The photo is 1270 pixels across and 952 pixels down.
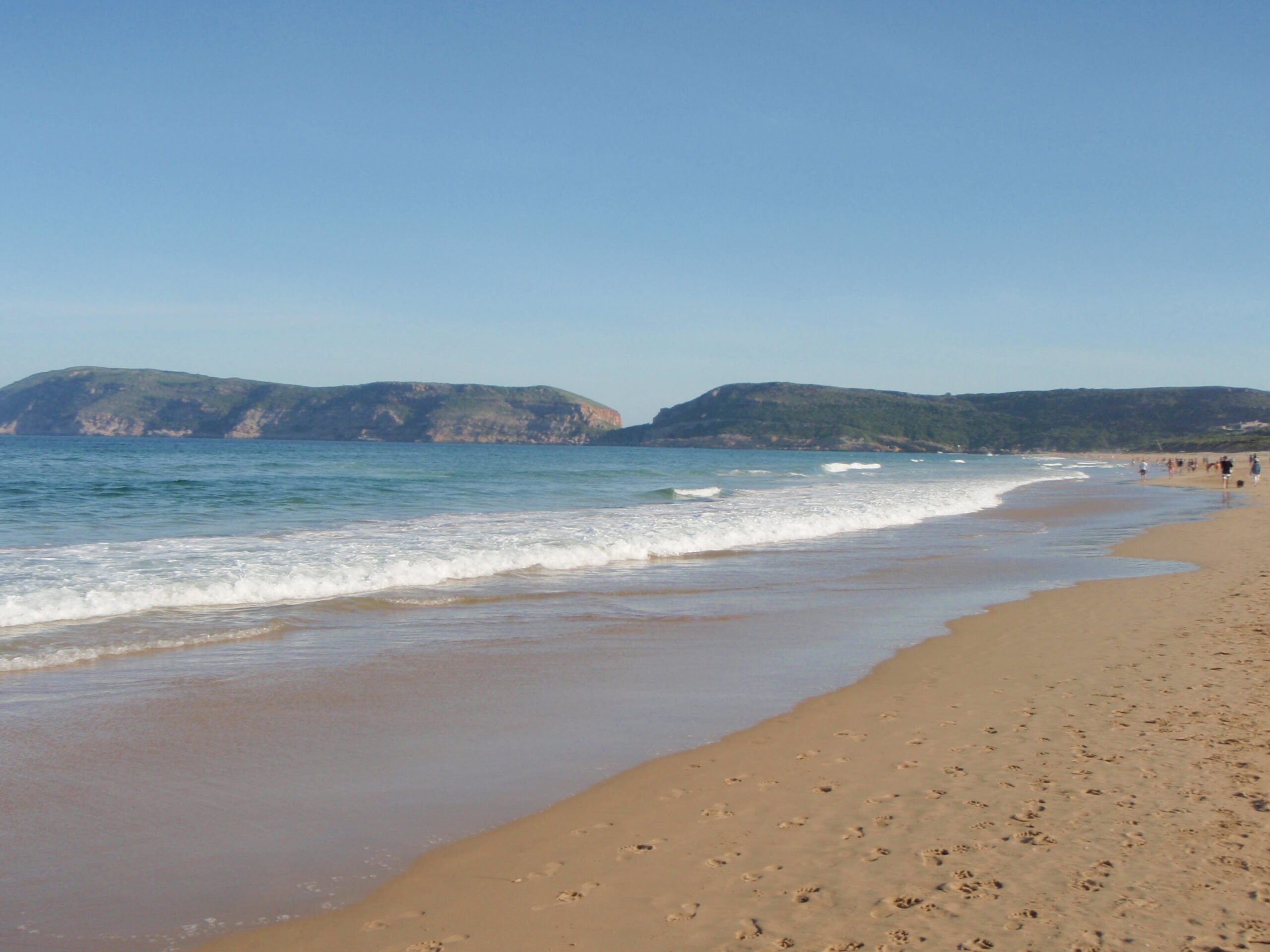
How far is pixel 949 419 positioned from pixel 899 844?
545 ft

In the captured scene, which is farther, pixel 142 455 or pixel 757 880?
pixel 142 455

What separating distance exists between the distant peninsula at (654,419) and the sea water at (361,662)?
411 ft

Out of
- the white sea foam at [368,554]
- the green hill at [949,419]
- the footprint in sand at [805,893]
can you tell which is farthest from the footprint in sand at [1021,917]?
the green hill at [949,419]

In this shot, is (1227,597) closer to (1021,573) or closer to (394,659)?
(1021,573)

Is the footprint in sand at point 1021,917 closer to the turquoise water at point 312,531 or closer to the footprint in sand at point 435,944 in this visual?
the footprint in sand at point 435,944

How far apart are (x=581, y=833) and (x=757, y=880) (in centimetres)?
95

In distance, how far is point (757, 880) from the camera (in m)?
3.70

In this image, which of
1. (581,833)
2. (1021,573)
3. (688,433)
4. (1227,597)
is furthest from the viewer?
(688,433)

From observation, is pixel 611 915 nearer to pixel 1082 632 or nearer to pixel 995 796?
pixel 995 796

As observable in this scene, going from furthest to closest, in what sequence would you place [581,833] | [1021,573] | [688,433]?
[688,433] → [1021,573] → [581,833]

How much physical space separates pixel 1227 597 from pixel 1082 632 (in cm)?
338

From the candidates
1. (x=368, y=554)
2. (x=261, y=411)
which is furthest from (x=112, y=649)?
(x=261, y=411)

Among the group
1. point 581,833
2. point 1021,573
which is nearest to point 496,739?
point 581,833

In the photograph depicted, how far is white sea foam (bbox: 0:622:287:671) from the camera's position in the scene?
24.5 ft
